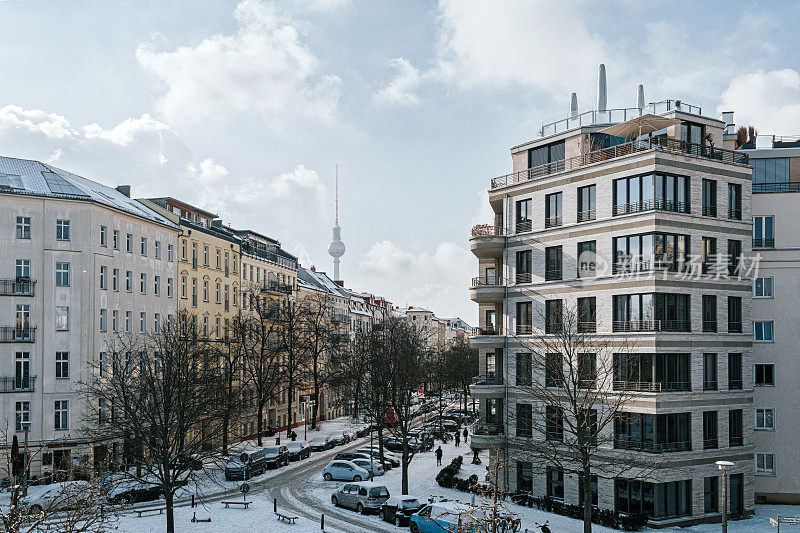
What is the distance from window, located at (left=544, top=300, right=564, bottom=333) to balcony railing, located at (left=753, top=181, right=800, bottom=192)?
48.5 ft

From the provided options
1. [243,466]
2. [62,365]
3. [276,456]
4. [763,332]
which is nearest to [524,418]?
[763,332]

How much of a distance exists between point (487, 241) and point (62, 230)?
29.5 meters

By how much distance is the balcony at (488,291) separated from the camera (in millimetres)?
44438

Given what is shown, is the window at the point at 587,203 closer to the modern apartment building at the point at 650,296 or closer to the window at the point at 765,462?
the modern apartment building at the point at 650,296

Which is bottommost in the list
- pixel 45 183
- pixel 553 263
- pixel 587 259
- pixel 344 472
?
pixel 344 472

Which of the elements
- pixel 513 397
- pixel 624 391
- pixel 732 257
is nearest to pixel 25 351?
pixel 513 397

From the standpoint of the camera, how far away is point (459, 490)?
43844 mm

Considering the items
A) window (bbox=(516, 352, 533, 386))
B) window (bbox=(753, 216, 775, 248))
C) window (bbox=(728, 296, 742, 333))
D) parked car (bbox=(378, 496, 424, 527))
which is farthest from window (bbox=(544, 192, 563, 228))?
parked car (bbox=(378, 496, 424, 527))

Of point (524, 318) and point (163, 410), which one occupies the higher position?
point (524, 318)

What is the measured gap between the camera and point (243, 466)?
47906 mm

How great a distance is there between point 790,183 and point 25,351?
5082 centimetres

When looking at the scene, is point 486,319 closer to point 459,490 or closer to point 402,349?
point 459,490

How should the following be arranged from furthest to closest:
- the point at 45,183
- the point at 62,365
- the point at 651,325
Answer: the point at 45,183 < the point at 62,365 < the point at 651,325

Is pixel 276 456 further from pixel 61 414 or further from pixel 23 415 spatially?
pixel 23 415
